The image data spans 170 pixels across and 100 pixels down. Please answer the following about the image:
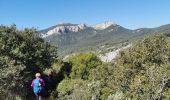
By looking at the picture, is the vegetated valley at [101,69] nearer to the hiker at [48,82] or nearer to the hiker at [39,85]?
the hiker at [48,82]

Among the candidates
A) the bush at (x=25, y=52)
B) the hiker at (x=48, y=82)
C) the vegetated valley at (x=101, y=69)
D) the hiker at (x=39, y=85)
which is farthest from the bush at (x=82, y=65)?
the hiker at (x=39, y=85)

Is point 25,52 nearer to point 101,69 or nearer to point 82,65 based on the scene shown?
point 101,69

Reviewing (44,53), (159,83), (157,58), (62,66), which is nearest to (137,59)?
(157,58)

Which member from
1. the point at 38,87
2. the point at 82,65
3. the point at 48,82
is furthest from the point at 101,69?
the point at 38,87

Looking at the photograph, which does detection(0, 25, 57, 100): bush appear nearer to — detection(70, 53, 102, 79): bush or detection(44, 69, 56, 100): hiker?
detection(70, 53, 102, 79): bush

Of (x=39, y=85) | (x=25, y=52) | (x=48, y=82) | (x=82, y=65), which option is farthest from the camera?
(x=82, y=65)

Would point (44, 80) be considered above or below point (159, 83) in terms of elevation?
above

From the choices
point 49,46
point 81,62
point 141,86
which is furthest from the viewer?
point 81,62

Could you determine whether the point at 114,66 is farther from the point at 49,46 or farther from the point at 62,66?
the point at 62,66

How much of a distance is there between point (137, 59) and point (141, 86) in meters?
14.4

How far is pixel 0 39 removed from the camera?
80.8 meters

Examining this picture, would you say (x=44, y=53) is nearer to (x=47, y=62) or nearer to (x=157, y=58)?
(x=47, y=62)

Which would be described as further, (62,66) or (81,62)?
(81,62)

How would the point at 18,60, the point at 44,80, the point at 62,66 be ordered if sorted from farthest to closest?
the point at 62,66 → the point at 18,60 → the point at 44,80
